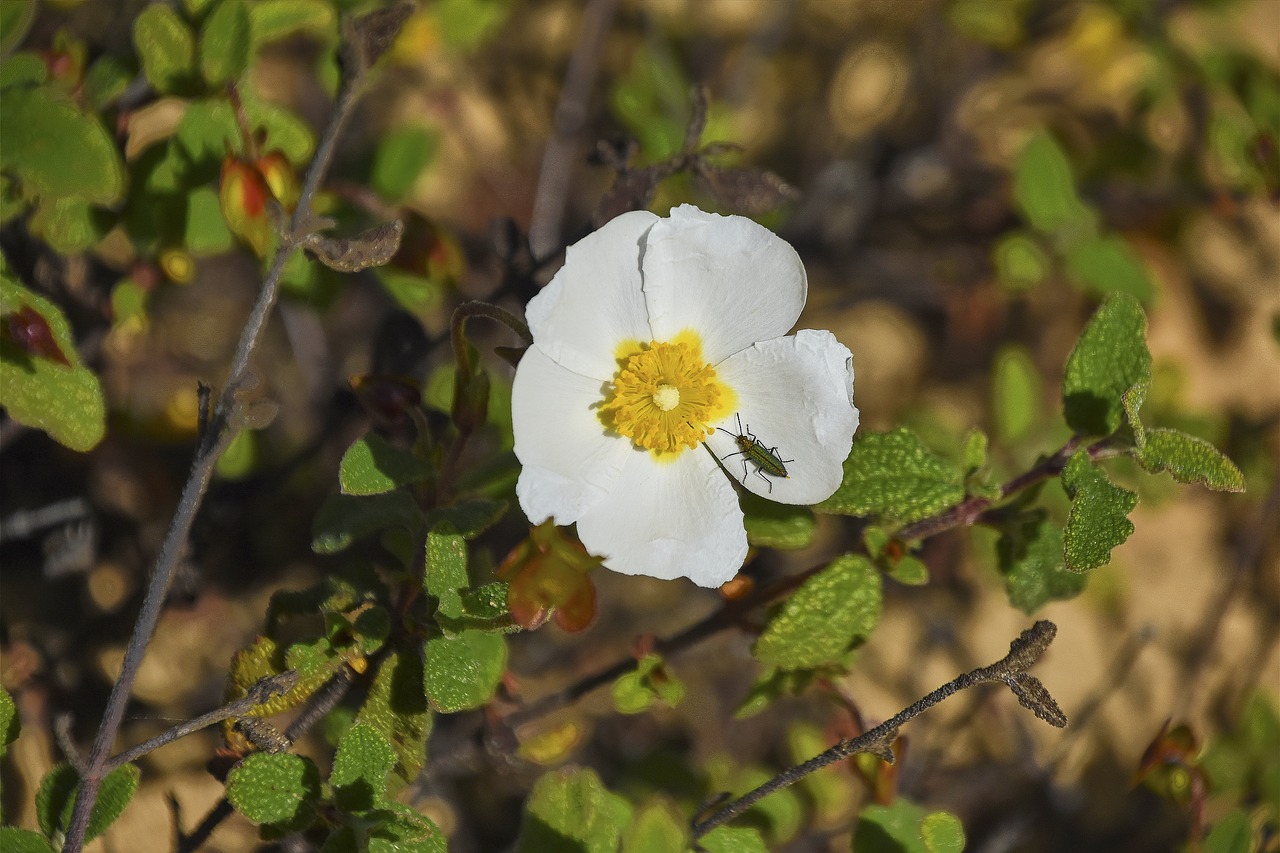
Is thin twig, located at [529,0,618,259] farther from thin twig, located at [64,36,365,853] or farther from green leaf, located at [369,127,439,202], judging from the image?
thin twig, located at [64,36,365,853]

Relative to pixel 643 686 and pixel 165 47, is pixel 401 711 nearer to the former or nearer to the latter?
pixel 643 686

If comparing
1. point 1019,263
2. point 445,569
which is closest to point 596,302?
point 445,569

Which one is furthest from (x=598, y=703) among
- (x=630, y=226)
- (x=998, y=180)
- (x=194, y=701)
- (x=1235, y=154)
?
(x=1235, y=154)

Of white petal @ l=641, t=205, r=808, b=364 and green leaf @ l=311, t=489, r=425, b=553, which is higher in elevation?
white petal @ l=641, t=205, r=808, b=364

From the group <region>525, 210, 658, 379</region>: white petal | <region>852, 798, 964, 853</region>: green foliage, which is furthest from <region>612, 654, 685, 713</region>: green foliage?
<region>525, 210, 658, 379</region>: white petal

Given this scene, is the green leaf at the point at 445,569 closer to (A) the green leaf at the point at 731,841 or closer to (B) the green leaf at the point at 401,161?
(A) the green leaf at the point at 731,841
